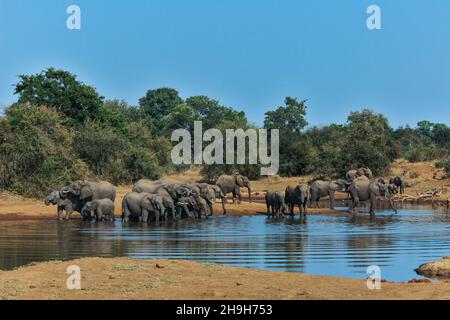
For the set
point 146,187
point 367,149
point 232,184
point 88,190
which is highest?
point 367,149

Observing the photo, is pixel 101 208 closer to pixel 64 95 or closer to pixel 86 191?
pixel 86 191

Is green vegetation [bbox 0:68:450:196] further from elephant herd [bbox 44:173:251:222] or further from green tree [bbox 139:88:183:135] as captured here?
green tree [bbox 139:88:183:135]

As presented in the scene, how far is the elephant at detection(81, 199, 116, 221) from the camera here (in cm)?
3139

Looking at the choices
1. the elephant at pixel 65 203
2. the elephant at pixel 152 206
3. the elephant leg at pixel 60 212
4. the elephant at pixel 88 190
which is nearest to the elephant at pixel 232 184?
the elephant at pixel 88 190

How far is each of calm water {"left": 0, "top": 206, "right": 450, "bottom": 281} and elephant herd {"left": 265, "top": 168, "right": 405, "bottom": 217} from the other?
189 centimetres

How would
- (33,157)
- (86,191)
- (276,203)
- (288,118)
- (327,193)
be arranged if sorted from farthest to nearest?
(288,118) → (327,193) → (33,157) → (276,203) → (86,191)

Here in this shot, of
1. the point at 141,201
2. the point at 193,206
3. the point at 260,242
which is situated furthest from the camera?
the point at 193,206

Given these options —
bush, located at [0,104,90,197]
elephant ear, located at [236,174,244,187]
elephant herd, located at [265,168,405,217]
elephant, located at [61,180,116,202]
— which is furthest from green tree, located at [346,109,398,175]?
elephant, located at [61,180,116,202]

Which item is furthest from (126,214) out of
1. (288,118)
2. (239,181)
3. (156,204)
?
(288,118)

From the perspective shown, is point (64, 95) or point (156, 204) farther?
point (64, 95)

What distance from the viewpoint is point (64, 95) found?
59.5 m

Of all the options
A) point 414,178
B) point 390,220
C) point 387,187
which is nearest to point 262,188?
point 414,178

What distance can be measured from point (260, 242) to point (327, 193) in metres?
20.8

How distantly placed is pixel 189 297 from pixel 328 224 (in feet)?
58.8
